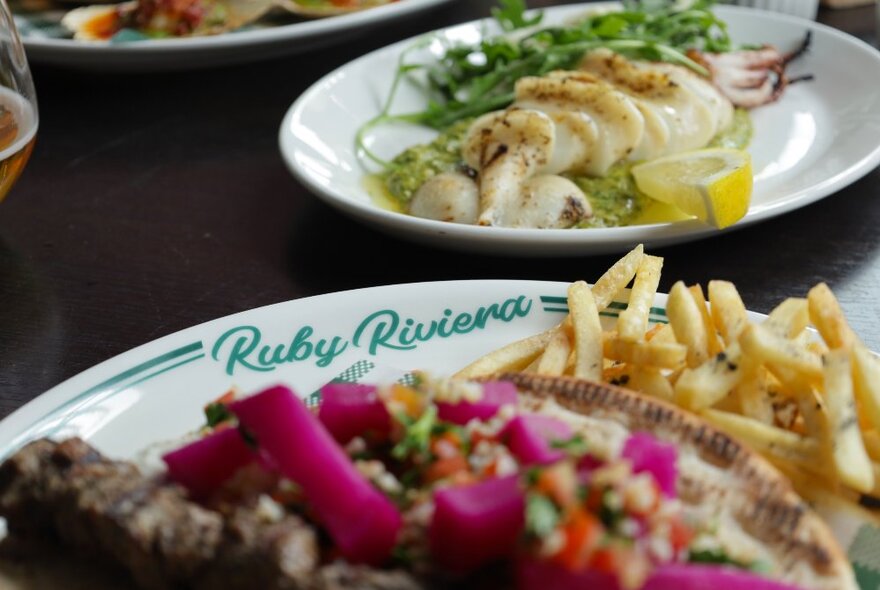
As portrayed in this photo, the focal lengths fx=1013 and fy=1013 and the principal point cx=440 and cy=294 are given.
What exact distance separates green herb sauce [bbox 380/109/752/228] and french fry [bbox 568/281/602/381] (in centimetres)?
106

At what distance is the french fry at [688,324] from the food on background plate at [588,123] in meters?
0.77

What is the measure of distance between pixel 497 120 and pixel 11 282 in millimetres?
1636

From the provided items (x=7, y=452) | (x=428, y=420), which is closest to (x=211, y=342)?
(x=7, y=452)

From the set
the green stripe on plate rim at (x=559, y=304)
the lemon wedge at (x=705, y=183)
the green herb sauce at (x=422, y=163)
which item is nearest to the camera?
the green stripe on plate rim at (x=559, y=304)

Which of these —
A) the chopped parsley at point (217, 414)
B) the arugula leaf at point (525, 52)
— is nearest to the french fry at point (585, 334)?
the chopped parsley at point (217, 414)

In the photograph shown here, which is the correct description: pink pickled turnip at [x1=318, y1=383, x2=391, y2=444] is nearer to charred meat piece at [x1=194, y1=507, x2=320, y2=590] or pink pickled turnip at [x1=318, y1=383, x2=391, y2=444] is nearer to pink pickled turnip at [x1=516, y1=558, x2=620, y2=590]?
charred meat piece at [x1=194, y1=507, x2=320, y2=590]

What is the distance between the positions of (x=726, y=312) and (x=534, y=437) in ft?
2.21

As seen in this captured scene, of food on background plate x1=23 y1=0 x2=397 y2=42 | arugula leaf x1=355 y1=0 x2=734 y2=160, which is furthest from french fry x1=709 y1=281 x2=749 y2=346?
food on background plate x1=23 y1=0 x2=397 y2=42

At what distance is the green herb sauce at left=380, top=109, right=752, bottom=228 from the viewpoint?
331 cm

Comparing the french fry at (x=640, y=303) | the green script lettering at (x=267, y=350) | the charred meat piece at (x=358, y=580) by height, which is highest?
the charred meat piece at (x=358, y=580)

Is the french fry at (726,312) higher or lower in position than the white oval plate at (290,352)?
higher

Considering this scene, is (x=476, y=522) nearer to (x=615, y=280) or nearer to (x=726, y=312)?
(x=726, y=312)

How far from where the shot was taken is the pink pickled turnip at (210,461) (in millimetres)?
1613

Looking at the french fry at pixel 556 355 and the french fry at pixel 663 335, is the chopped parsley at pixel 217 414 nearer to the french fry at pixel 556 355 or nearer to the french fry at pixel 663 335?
the french fry at pixel 556 355
